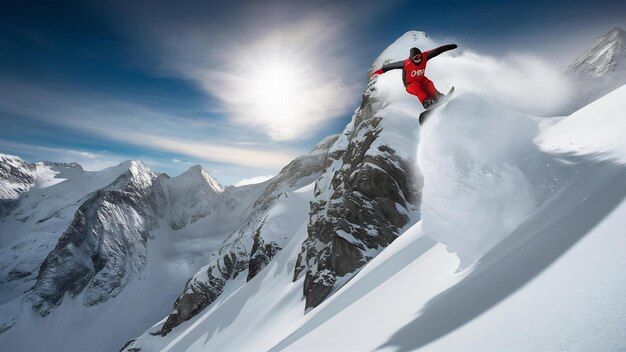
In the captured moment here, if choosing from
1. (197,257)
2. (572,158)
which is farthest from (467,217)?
(197,257)

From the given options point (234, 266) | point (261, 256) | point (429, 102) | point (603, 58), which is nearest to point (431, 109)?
point (429, 102)

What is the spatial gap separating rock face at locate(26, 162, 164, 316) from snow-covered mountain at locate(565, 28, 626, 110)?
190 meters

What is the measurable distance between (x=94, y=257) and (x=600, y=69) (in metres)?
209

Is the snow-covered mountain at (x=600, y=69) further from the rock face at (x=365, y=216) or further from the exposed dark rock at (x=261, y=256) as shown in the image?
the exposed dark rock at (x=261, y=256)

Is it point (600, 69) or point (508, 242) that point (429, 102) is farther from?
point (600, 69)

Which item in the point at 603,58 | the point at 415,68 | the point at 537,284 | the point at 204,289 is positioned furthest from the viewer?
the point at 204,289

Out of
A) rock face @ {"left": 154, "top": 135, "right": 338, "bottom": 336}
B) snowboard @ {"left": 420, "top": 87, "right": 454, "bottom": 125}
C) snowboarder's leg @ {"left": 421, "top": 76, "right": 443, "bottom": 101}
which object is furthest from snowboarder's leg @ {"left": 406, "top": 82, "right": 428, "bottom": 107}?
rock face @ {"left": 154, "top": 135, "right": 338, "bottom": 336}

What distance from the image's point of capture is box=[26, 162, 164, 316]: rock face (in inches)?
6373

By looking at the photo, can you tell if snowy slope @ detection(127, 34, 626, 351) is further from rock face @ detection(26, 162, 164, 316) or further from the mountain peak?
rock face @ detection(26, 162, 164, 316)

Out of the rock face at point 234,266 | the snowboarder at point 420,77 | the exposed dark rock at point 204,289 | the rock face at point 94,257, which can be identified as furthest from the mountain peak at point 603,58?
the rock face at point 94,257

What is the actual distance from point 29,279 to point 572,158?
804ft

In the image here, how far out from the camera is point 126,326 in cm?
14412

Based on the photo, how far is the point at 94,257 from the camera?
563 ft

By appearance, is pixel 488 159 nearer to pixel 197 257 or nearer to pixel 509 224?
pixel 509 224
